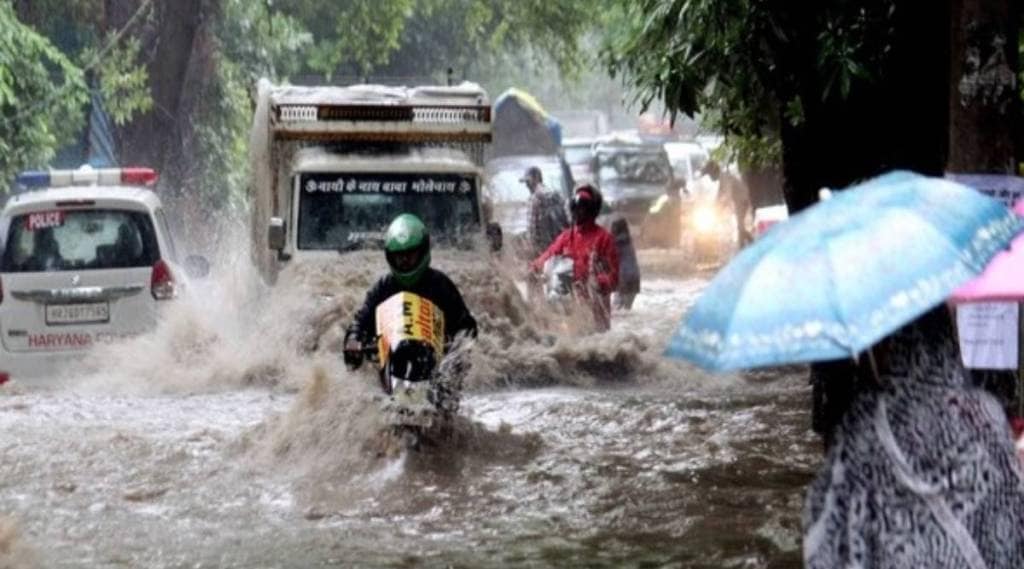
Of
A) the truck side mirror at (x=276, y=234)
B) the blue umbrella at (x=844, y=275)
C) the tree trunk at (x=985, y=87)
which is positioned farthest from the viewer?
the truck side mirror at (x=276, y=234)

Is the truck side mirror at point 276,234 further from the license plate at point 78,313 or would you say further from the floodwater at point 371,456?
the license plate at point 78,313

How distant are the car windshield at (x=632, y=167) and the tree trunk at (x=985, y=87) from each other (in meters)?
32.5

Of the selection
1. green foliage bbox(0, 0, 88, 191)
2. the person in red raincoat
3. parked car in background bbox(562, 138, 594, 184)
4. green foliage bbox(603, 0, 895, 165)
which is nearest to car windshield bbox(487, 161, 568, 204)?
green foliage bbox(0, 0, 88, 191)

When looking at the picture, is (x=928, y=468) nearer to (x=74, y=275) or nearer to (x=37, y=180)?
(x=74, y=275)

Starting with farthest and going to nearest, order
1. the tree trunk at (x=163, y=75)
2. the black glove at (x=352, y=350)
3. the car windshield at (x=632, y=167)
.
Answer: the car windshield at (x=632, y=167) → the tree trunk at (x=163, y=75) → the black glove at (x=352, y=350)

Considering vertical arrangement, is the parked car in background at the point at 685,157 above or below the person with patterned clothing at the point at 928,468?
above

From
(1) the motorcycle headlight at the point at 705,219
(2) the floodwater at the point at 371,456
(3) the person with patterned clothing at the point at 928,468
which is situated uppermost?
(1) the motorcycle headlight at the point at 705,219

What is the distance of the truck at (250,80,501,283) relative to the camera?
51.2 feet

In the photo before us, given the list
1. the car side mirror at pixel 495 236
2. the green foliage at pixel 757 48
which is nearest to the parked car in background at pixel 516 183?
the car side mirror at pixel 495 236

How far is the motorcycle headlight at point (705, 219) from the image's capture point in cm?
3572

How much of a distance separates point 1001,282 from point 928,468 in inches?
52.0

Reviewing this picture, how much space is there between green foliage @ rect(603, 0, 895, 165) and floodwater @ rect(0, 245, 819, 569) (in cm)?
213

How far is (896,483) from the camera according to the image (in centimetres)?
446

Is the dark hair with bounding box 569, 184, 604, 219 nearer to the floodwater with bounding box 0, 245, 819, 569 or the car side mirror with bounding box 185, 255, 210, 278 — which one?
the floodwater with bounding box 0, 245, 819, 569
